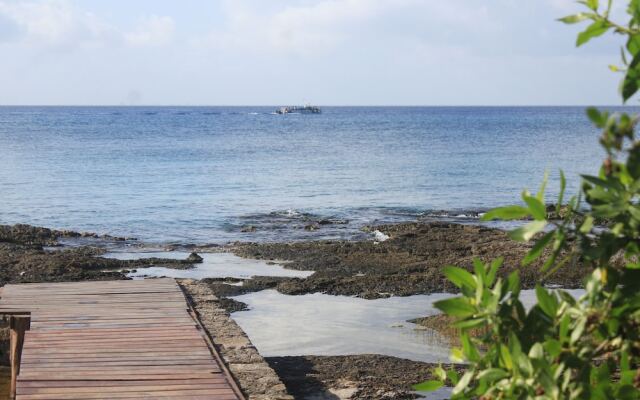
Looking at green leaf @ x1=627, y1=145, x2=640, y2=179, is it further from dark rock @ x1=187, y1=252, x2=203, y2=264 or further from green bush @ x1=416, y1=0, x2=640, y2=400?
dark rock @ x1=187, y1=252, x2=203, y2=264

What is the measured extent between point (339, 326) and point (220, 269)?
4800 millimetres

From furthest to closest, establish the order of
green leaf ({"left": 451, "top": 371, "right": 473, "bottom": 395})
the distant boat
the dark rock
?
the distant boat → the dark rock → green leaf ({"left": 451, "top": 371, "right": 473, "bottom": 395})

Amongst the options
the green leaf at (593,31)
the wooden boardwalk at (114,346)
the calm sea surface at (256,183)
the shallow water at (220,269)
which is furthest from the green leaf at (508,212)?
the shallow water at (220,269)

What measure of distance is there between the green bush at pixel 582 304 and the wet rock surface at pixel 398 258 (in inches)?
439

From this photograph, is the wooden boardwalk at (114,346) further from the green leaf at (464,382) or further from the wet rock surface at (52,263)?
the wet rock surface at (52,263)

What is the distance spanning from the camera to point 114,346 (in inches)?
265

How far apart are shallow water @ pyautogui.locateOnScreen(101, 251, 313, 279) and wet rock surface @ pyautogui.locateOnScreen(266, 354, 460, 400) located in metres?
5.38

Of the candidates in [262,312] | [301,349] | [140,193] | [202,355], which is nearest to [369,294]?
[262,312]

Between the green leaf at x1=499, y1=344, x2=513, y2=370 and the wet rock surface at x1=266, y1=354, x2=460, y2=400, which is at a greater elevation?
the green leaf at x1=499, y1=344, x2=513, y2=370

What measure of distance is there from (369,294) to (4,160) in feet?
118

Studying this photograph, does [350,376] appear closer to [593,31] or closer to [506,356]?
[506,356]

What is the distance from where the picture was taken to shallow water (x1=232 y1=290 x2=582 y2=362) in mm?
10491

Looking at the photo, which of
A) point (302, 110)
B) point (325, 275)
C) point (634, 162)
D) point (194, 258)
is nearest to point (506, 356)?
point (634, 162)

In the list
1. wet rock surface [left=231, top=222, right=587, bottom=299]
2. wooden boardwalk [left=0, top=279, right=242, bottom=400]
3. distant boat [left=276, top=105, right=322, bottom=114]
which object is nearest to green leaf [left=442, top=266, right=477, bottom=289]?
wooden boardwalk [left=0, top=279, right=242, bottom=400]
